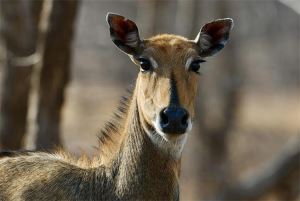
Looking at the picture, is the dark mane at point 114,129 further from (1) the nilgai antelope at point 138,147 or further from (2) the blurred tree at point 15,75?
(2) the blurred tree at point 15,75

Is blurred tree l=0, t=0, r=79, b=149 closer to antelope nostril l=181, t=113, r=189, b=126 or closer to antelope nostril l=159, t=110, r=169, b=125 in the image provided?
antelope nostril l=159, t=110, r=169, b=125

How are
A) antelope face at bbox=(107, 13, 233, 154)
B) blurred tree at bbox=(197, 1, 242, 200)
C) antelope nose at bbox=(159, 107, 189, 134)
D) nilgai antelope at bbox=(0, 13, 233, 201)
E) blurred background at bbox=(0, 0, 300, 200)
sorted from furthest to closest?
blurred tree at bbox=(197, 1, 242, 200) < blurred background at bbox=(0, 0, 300, 200) < nilgai antelope at bbox=(0, 13, 233, 201) < antelope face at bbox=(107, 13, 233, 154) < antelope nose at bbox=(159, 107, 189, 134)

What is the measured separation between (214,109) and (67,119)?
639 cm

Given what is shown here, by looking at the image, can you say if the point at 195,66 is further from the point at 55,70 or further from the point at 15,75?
the point at 15,75

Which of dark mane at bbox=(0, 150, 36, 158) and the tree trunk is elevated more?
the tree trunk

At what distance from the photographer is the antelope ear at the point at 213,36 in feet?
33.2

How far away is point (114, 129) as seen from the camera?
1000 cm

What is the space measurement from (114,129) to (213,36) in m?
1.49

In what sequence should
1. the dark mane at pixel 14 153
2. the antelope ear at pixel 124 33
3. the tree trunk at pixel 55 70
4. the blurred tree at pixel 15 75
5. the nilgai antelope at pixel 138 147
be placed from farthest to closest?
the blurred tree at pixel 15 75 → the tree trunk at pixel 55 70 → the dark mane at pixel 14 153 → the antelope ear at pixel 124 33 → the nilgai antelope at pixel 138 147

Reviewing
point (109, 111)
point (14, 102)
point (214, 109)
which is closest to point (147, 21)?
point (214, 109)

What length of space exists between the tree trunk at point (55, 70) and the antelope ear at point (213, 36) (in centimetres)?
398

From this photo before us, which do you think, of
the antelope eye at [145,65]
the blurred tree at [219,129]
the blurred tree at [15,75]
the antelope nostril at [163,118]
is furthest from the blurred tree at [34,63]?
the blurred tree at [219,129]

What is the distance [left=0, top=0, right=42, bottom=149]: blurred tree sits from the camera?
49.3 feet

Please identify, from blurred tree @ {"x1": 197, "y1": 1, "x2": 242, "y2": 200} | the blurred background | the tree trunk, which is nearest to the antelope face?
the blurred background
